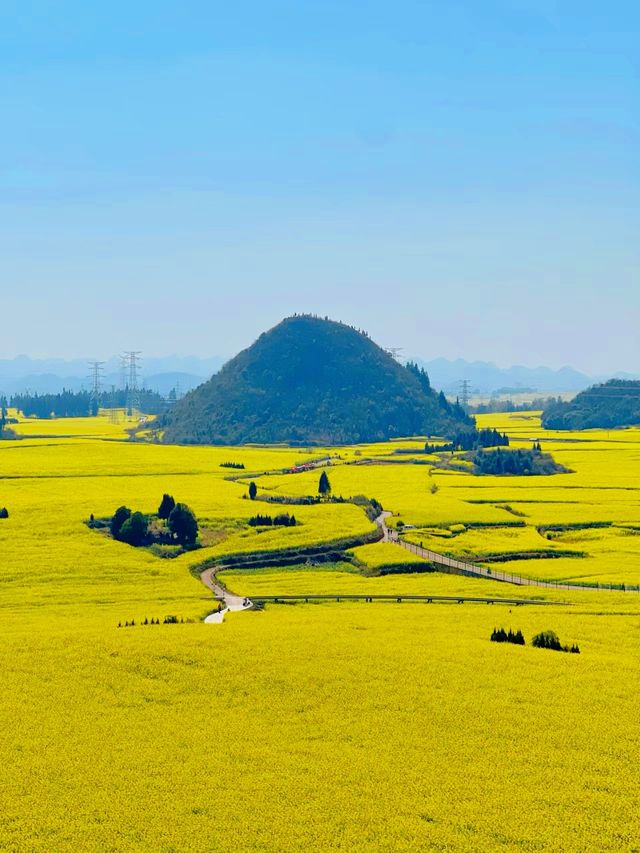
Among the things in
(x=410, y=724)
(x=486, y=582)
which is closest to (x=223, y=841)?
(x=410, y=724)

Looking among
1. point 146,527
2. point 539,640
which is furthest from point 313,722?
point 146,527

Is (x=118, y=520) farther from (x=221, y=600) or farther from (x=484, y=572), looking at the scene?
(x=484, y=572)

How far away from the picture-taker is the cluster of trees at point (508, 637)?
74.5 meters

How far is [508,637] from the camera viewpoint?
246ft

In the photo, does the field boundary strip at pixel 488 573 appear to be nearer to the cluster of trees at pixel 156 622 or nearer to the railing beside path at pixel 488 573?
the railing beside path at pixel 488 573

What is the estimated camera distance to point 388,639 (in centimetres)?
7388

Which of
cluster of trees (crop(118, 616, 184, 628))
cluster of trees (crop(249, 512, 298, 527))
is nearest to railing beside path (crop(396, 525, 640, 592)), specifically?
cluster of trees (crop(249, 512, 298, 527))

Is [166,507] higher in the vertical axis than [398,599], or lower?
higher

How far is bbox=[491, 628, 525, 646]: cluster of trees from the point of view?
7449 cm

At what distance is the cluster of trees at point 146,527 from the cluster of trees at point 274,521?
1291cm

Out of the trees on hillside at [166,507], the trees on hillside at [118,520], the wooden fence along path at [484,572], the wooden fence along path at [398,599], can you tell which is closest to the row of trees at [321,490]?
the trees on hillside at [166,507]

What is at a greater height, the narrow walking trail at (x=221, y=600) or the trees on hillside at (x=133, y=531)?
the trees on hillside at (x=133, y=531)

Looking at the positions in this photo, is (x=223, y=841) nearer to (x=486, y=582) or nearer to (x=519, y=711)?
(x=519, y=711)

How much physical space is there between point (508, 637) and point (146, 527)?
73.3 meters
